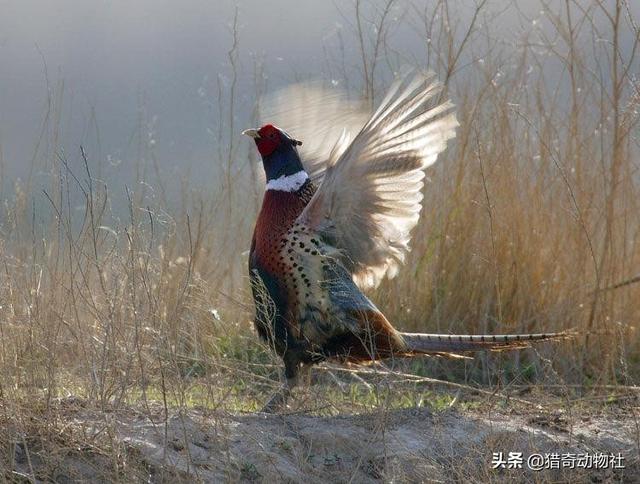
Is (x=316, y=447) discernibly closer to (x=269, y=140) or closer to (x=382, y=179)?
(x=382, y=179)

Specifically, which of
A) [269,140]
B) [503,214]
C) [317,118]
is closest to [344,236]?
[269,140]

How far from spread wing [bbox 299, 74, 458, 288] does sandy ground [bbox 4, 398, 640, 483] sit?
73 cm

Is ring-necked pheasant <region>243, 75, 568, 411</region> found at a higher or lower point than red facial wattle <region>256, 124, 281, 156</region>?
lower

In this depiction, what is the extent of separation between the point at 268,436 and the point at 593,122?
9.60 ft

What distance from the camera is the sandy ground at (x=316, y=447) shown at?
3350mm

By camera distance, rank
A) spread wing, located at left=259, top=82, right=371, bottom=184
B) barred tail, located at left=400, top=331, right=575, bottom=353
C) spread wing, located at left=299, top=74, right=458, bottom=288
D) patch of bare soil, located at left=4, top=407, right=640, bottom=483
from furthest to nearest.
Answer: spread wing, located at left=259, top=82, right=371, bottom=184, barred tail, located at left=400, top=331, right=575, bottom=353, spread wing, located at left=299, top=74, right=458, bottom=288, patch of bare soil, located at left=4, top=407, right=640, bottom=483

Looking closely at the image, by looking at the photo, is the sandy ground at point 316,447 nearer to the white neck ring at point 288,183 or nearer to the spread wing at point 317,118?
the white neck ring at point 288,183

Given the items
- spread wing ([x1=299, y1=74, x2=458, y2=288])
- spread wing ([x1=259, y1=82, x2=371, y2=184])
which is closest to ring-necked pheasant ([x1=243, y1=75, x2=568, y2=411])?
spread wing ([x1=299, y1=74, x2=458, y2=288])

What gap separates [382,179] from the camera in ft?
14.4

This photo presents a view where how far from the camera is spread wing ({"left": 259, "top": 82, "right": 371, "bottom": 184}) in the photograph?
198 inches

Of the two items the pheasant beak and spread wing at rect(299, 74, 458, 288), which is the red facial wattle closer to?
the pheasant beak

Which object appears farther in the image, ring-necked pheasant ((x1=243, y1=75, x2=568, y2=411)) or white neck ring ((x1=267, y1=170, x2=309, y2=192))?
white neck ring ((x1=267, y1=170, x2=309, y2=192))

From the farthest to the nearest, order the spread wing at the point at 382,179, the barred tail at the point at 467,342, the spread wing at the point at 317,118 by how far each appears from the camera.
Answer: the spread wing at the point at 317,118 < the barred tail at the point at 467,342 < the spread wing at the point at 382,179

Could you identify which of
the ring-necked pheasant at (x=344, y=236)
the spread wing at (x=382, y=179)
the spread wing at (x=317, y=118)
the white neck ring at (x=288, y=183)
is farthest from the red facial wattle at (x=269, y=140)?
the spread wing at (x=317, y=118)
